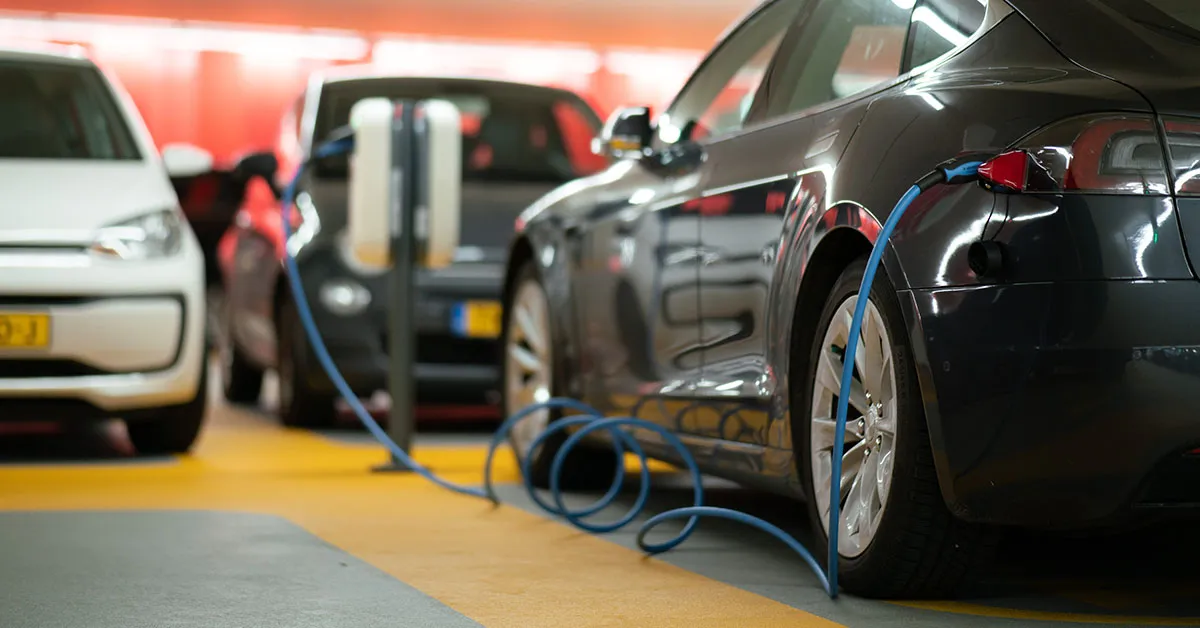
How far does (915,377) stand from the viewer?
3602 mm

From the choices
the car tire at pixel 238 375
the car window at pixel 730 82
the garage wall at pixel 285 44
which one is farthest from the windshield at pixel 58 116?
the garage wall at pixel 285 44

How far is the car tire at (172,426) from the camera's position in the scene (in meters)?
7.34

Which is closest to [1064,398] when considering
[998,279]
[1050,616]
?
[998,279]

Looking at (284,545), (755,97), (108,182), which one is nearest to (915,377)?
(755,97)

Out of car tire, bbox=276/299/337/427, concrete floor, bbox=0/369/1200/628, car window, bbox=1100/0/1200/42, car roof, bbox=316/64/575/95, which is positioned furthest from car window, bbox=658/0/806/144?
car roof, bbox=316/64/575/95

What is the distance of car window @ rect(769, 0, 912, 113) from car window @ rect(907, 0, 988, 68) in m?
0.05

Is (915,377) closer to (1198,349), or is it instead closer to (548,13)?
(1198,349)

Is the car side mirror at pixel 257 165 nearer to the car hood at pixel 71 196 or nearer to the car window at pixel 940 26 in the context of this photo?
the car hood at pixel 71 196

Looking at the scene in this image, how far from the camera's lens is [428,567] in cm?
443

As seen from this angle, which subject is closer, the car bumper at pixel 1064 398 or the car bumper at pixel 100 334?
the car bumper at pixel 1064 398

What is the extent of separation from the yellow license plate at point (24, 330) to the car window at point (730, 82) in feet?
8.87

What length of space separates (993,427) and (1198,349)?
392mm

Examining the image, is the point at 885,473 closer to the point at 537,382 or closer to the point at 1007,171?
the point at 1007,171

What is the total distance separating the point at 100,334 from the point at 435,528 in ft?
7.52
